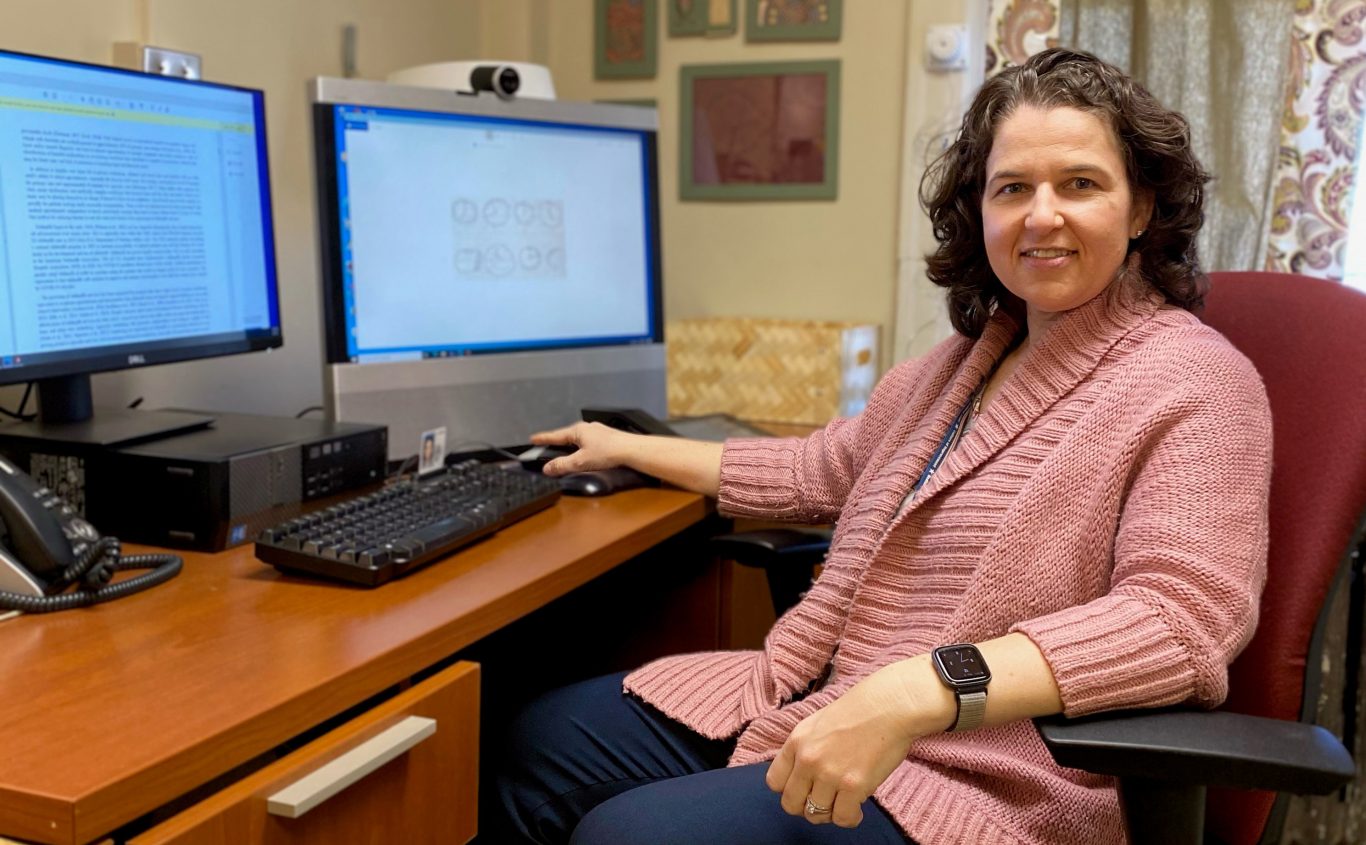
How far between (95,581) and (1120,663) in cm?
88

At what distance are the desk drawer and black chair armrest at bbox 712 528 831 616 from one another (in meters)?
0.49

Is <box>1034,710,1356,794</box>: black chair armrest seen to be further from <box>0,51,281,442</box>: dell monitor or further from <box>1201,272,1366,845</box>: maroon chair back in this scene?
<box>0,51,281,442</box>: dell monitor

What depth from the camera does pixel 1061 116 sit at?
1151mm

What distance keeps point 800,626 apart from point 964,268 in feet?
1.47

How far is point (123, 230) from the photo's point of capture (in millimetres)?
1304

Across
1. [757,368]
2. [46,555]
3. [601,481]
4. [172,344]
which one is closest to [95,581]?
[46,555]

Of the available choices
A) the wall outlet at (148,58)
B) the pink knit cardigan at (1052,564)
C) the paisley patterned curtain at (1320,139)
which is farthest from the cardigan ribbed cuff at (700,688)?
the paisley patterned curtain at (1320,139)

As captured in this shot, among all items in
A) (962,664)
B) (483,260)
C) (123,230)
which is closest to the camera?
(962,664)

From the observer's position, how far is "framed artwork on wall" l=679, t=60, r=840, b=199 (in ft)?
7.62

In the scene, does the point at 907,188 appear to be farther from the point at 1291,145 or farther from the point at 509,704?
the point at 509,704

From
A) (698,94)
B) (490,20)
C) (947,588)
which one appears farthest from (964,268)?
(490,20)

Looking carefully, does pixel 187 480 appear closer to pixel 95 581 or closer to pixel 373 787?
pixel 95 581

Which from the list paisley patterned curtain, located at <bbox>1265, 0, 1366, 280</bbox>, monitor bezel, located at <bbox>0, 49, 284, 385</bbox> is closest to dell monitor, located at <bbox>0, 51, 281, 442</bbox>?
monitor bezel, located at <bbox>0, 49, 284, 385</bbox>

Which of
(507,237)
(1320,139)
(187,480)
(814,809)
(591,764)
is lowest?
(591,764)
